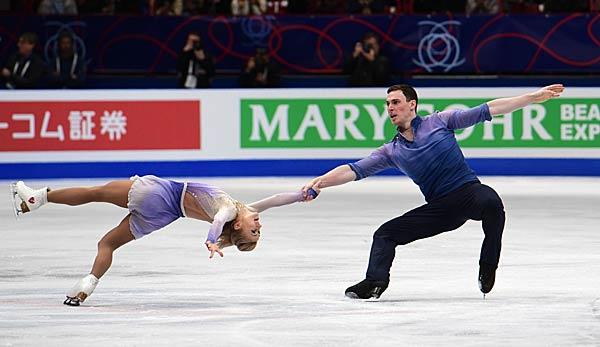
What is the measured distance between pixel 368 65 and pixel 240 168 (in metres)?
2.25

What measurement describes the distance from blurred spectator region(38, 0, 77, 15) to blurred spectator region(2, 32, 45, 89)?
1068 mm

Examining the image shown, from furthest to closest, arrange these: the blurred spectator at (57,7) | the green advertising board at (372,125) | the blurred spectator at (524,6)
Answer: the blurred spectator at (524,6)
the blurred spectator at (57,7)
the green advertising board at (372,125)

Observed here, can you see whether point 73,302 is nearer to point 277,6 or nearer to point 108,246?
point 108,246

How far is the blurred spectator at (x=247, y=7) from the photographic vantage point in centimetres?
1928

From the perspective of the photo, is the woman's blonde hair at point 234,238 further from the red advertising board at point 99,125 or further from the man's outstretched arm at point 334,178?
the red advertising board at point 99,125

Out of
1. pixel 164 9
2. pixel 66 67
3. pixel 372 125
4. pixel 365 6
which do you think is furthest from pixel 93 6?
pixel 372 125

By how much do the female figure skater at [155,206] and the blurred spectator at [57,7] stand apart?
11.0 meters

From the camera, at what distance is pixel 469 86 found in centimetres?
1902

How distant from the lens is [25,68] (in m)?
18.0

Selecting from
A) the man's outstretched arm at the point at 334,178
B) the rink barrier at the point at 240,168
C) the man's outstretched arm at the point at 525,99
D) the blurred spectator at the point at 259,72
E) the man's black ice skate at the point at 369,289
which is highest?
the man's outstretched arm at the point at 525,99

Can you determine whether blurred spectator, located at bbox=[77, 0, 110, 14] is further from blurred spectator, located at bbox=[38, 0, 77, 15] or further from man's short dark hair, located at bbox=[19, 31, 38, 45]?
man's short dark hair, located at bbox=[19, 31, 38, 45]

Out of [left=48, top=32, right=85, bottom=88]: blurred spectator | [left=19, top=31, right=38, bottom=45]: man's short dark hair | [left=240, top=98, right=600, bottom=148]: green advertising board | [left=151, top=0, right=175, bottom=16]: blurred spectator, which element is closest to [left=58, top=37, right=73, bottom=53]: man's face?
[left=48, top=32, right=85, bottom=88]: blurred spectator

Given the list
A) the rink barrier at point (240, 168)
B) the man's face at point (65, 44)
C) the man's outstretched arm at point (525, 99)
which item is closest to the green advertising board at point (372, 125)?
the rink barrier at point (240, 168)

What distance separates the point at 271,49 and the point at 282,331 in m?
12.1
